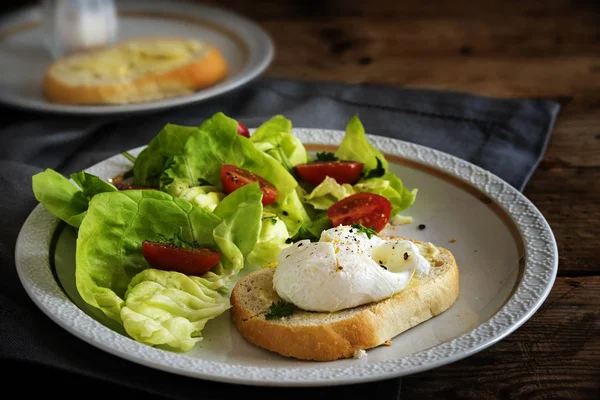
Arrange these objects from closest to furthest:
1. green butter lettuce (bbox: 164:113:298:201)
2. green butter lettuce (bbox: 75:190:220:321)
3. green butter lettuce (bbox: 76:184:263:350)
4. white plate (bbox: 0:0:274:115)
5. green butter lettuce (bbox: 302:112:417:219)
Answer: green butter lettuce (bbox: 76:184:263:350) → green butter lettuce (bbox: 75:190:220:321) → green butter lettuce (bbox: 164:113:298:201) → green butter lettuce (bbox: 302:112:417:219) → white plate (bbox: 0:0:274:115)

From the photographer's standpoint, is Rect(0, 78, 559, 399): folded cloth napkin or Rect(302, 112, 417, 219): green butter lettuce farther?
Rect(302, 112, 417, 219): green butter lettuce

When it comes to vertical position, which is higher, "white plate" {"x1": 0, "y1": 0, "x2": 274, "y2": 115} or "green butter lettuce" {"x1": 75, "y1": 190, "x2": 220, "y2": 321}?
"green butter lettuce" {"x1": 75, "y1": 190, "x2": 220, "y2": 321}

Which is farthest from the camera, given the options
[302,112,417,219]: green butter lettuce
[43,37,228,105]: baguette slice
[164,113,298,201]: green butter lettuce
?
[43,37,228,105]: baguette slice

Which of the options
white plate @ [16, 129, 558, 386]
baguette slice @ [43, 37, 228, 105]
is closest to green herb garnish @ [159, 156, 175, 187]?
white plate @ [16, 129, 558, 386]

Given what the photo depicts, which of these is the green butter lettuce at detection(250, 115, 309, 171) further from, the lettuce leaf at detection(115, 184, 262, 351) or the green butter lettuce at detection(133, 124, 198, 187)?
the lettuce leaf at detection(115, 184, 262, 351)

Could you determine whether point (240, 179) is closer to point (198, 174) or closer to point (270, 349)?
point (198, 174)

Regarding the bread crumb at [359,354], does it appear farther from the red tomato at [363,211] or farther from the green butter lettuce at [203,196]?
the green butter lettuce at [203,196]
